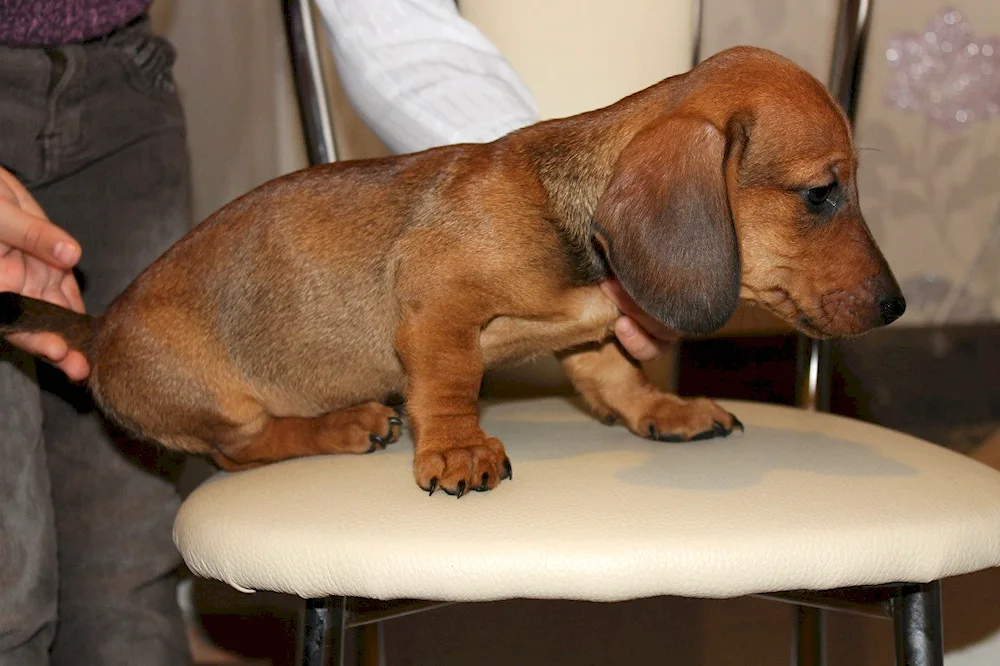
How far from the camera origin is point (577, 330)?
1788 millimetres

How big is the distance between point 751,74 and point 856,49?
618 mm

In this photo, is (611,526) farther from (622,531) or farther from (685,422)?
(685,422)

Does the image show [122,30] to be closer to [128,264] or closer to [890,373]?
[128,264]

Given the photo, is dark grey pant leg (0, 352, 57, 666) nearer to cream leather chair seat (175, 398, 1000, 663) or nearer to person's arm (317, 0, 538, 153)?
cream leather chair seat (175, 398, 1000, 663)

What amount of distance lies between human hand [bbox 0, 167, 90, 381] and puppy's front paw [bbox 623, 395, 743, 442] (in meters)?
0.99

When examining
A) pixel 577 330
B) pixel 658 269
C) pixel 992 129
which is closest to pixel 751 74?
pixel 658 269

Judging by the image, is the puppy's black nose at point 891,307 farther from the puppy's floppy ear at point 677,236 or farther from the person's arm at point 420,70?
the person's arm at point 420,70

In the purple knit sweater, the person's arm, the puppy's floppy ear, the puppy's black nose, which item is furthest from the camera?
the person's arm

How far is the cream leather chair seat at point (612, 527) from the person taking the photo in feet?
4.02

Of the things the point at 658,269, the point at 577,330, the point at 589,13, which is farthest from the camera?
the point at 589,13

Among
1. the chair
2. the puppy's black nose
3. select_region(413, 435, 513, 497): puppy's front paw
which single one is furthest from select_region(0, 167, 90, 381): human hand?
the puppy's black nose

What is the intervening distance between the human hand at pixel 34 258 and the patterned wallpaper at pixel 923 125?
1.71 meters

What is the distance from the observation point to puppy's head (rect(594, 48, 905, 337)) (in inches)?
56.4

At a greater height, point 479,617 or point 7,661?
point 7,661
